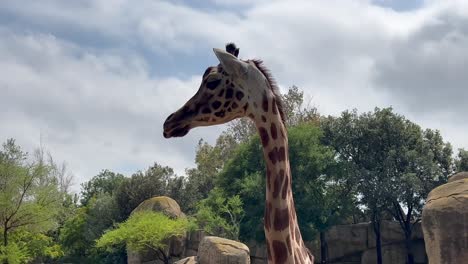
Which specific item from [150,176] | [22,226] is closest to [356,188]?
[150,176]

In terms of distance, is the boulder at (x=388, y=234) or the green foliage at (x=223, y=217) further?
the boulder at (x=388, y=234)

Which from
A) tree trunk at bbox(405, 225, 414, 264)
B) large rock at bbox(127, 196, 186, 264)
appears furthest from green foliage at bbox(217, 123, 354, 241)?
tree trunk at bbox(405, 225, 414, 264)

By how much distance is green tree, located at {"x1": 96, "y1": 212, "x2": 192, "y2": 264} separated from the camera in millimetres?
27391

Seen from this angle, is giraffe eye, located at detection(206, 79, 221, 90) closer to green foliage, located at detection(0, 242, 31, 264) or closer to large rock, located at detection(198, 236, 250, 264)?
large rock, located at detection(198, 236, 250, 264)

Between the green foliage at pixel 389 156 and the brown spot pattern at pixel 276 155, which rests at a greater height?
the green foliage at pixel 389 156

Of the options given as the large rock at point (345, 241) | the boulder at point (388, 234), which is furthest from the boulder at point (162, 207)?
the boulder at point (388, 234)

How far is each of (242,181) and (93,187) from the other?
2359cm

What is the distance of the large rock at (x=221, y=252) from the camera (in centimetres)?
1772

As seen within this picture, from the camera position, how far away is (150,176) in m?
39.5

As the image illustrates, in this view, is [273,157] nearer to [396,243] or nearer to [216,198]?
[216,198]

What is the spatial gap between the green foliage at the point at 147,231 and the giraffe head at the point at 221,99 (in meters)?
22.1

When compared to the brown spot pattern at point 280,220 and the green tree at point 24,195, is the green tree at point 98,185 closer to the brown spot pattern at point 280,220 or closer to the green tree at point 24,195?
the green tree at point 24,195

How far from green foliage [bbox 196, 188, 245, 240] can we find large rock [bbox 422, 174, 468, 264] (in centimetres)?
1212

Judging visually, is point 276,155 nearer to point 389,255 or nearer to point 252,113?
point 252,113
